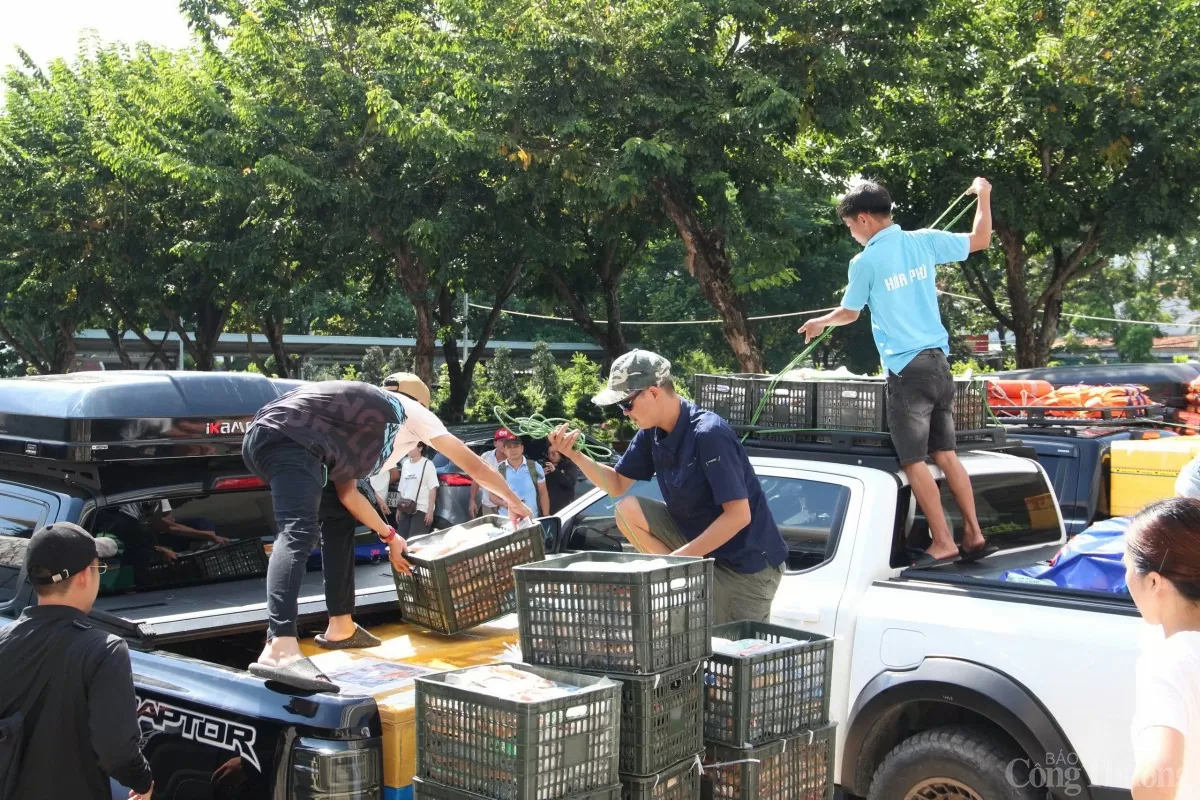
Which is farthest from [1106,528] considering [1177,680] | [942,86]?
[942,86]

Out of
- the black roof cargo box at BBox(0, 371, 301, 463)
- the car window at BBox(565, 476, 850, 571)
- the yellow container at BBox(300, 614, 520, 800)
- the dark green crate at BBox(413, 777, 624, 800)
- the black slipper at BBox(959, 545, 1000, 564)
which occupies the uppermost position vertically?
the black roof cargo box at BBox(0, 371, 301, 463)

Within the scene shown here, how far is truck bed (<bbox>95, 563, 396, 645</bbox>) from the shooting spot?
434cm

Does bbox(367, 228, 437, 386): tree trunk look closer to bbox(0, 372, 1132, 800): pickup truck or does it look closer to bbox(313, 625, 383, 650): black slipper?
bbox(0, 372, 1132, 800): pickup truck

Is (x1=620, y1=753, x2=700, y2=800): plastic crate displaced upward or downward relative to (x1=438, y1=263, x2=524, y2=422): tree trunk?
downward

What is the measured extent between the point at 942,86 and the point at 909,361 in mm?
12691

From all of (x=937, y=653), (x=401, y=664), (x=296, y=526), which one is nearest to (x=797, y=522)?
(x=937, y=653)

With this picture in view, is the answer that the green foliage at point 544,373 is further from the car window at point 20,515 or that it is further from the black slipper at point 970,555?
the car window at point 20,515

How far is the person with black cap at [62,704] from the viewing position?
331 centimetres

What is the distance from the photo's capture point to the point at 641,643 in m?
3.49

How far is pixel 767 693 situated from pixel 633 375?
148 centimetres

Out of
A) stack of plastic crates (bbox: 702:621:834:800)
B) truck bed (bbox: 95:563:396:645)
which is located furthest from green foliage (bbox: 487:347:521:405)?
stack of plastic crates (bbox: 702:621:834:800)

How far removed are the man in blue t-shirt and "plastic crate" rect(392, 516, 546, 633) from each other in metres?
1.80

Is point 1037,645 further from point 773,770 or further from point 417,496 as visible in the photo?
point 417,496

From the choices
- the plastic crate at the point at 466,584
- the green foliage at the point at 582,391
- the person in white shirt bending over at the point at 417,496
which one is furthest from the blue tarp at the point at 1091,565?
the green foliage at the point at 582,391
